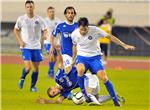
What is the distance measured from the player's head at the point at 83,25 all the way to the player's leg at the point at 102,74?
74 centimetres

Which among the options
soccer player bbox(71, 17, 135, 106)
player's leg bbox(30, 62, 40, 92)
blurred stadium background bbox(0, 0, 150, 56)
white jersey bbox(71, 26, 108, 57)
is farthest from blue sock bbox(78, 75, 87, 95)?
blurred stadium background bbox(0, 0, 150, 56)

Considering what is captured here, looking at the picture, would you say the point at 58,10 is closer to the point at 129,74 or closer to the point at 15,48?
the point at 15,48

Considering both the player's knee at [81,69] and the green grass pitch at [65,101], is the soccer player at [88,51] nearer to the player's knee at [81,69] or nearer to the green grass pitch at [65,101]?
the player's knee at [81,69]

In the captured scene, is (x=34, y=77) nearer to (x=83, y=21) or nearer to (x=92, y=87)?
(x=92, y=87)

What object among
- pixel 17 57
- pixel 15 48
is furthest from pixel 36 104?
pixel 15 48

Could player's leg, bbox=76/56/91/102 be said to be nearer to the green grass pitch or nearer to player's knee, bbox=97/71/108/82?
the green grass pitch

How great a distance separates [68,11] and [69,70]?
5.18 ft

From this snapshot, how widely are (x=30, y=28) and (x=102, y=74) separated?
5.03 m

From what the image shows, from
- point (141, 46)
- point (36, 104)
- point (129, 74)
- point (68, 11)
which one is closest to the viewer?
point (36, 104)

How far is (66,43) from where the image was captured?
18891 mm

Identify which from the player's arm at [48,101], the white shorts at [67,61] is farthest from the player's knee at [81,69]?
the white shorts at [67,61]

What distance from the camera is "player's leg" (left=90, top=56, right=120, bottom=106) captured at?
16078mm

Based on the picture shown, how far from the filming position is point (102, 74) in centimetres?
1619

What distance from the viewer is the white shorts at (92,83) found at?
16547 millimetres
